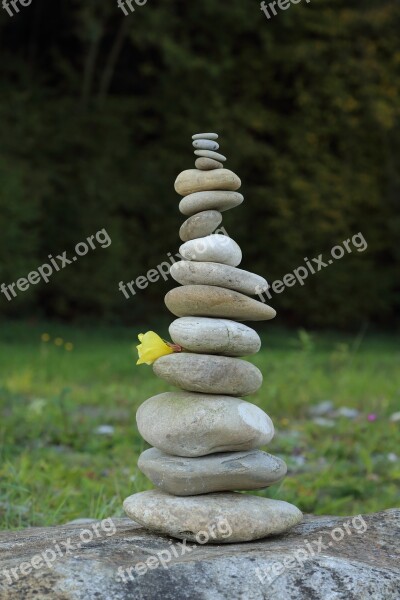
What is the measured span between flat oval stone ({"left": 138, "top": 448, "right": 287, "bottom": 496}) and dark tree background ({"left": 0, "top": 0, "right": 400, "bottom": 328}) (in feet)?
37.3

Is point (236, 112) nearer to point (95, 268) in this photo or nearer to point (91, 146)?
point (91, 146)

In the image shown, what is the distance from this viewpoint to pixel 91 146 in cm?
1627

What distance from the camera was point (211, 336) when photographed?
3625 mm

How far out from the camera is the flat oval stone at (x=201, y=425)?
355 cm

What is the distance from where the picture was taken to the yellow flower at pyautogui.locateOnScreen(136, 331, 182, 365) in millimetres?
3740

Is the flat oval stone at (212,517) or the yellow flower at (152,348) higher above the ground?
the yellow flower at (152,348)

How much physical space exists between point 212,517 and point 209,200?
4.49ft

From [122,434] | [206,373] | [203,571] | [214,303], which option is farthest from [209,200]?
[122,434]

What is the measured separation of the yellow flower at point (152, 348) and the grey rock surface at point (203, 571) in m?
0.76

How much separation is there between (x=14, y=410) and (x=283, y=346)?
7953 millimetres

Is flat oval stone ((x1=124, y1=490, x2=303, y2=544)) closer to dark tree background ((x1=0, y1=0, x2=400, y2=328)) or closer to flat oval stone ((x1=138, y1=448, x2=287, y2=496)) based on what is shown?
flat oval stone ((x1=138, y1=448, x2=287, y2=496))

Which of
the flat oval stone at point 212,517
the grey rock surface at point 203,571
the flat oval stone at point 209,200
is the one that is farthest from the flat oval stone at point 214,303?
the grey rock surface at point 203,571

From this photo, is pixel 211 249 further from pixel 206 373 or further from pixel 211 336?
pixel 206 373

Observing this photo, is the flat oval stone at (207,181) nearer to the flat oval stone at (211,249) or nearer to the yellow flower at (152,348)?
the flat oval stone at (211,249)
